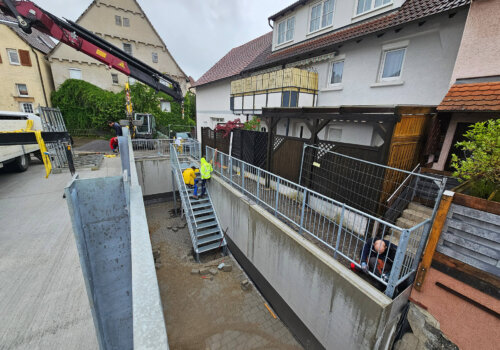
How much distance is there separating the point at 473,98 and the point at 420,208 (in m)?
2.69

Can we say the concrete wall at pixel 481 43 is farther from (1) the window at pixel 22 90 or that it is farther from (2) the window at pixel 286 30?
(1) the window at pixel 22 90

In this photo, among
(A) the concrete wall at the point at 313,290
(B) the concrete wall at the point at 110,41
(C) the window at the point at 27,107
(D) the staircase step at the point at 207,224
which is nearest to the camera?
(A) the concrete wall at the point at 313,290

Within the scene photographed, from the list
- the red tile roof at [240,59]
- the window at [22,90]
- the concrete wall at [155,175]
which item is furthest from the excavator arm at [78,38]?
the window at [22,90]

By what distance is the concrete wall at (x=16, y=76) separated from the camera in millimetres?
17547

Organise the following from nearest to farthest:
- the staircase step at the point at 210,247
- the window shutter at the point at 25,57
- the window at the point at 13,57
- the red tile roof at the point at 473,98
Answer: the red tile roof at the point at 473,98 < the staircase step at the point at 210,247 < the window at the point at 13,57 < the window shutter at the point at 25,57

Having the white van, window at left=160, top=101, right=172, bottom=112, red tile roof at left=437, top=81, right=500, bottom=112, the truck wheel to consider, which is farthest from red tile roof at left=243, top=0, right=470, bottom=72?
window at left=160, top=101, right=172, bottom=112

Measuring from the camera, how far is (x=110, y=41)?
20938 mm

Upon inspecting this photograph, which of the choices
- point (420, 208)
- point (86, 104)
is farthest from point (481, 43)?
point (86, 104)

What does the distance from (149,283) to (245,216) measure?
5.16 m

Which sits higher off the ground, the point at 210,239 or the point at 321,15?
the point at 321,15

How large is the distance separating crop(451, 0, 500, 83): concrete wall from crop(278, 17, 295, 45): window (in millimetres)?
7868

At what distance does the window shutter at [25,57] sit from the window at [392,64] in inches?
1113

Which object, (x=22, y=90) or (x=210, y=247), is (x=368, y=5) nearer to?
(x=210, y=247)

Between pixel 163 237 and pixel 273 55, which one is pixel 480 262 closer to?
pixel 163 237
